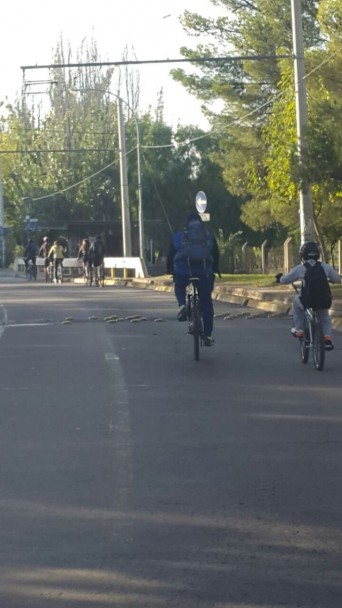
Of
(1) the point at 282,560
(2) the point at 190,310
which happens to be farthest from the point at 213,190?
(1) the point at 282,560

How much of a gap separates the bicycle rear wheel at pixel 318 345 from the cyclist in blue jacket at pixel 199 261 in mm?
1751

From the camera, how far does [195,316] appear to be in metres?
15.7

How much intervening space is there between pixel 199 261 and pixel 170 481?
7.64m

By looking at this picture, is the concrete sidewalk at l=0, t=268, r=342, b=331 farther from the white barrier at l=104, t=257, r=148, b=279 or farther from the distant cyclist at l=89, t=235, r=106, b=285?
the white barrier at l=104, t=257, r=148, b=279

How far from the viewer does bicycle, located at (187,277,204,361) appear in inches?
611

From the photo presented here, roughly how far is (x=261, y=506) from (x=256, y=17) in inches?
1369

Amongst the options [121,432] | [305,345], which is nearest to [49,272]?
[305,345]

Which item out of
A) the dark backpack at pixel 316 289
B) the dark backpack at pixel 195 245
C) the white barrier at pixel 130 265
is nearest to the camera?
the dark backpack at pixel 316 289

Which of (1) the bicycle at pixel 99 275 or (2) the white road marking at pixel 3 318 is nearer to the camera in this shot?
(2) the white road marking at pixel 3 318

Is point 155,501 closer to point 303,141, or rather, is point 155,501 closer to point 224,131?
point 303,141

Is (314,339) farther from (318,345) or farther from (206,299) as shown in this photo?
(206,299)

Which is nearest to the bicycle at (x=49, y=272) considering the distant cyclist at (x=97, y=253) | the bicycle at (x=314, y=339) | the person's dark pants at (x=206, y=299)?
the distant cyclist at (x=97, y=253)

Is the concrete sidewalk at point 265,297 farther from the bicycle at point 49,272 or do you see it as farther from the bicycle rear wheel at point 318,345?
the bicycle at point 49,272

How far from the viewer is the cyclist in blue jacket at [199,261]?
1576 cm
